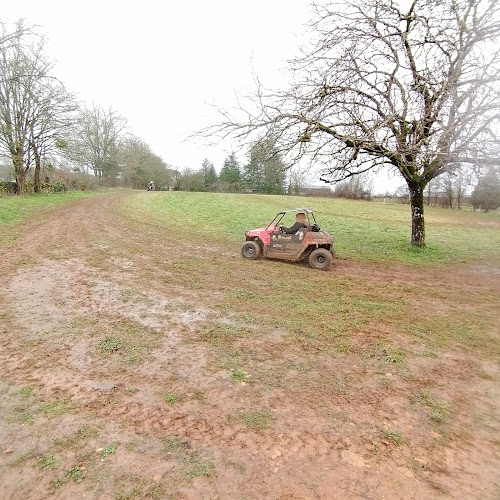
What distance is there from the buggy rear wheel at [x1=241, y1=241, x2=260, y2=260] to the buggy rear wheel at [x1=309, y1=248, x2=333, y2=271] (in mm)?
1458

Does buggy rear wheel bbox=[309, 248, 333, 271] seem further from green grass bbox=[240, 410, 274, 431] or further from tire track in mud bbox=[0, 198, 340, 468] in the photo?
green grass bbox=[240, 410, 274, 431]

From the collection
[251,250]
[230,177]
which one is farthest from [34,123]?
[230,177]

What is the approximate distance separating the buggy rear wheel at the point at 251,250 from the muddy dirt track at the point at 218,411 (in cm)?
347

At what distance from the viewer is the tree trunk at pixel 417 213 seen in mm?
10094

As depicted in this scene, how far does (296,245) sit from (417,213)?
4.85m

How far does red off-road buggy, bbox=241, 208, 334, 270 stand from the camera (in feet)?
26.3

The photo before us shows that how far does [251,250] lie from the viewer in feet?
28.7

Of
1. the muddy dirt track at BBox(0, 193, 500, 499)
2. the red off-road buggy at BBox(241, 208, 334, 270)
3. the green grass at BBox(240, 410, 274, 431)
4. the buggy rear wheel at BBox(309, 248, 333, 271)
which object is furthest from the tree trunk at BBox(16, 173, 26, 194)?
the green grass at BBox(240, 410, 274, 431)

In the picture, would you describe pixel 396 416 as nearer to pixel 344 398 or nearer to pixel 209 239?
pixel 344 398

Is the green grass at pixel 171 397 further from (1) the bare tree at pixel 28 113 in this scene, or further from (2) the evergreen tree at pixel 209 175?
(2) the evergreen tree at pixel 209 175

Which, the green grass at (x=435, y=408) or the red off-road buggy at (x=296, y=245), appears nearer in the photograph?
the green grass at (x=435, y=408)

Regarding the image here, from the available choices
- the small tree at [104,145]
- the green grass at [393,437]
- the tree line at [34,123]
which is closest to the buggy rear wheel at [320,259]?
the green grass at [393,437]

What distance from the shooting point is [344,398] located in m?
3.09

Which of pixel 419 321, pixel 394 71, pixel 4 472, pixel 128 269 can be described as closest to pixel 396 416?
pixel 419 321
